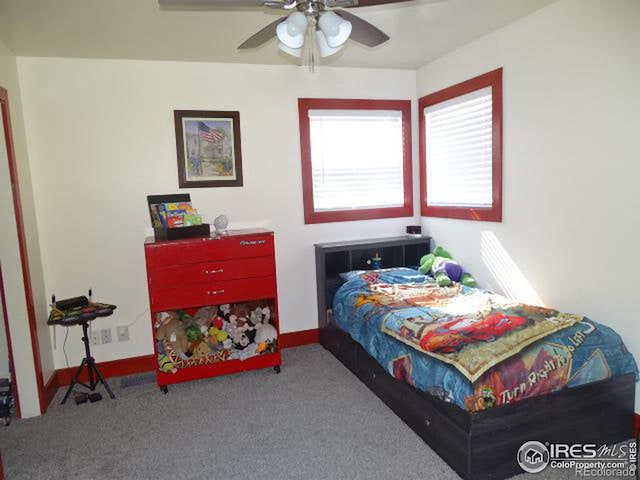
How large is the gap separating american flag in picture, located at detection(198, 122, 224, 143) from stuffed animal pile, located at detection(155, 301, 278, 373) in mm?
1388

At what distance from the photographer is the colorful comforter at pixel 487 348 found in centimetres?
211

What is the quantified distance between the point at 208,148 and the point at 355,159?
136cm

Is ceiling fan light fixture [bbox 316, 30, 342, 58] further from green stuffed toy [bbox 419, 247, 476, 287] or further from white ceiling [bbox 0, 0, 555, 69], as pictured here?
green stuffed toy [bbox 419, 247, 476, 287]

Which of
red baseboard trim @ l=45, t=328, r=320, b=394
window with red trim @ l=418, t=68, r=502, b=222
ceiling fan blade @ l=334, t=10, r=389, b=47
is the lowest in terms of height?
red baseboard trim @ l=45, t=328, r=320, b=394

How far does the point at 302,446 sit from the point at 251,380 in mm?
1015

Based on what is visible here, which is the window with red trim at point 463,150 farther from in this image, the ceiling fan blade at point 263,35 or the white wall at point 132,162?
the ceiling fan blade at point 263,35

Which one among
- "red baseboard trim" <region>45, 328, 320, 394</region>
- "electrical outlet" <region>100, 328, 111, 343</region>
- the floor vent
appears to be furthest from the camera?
"electrical outlet" <region>100, 328, 111, 343</region>

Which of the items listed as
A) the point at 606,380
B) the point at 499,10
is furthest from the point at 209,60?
the point at 606,380

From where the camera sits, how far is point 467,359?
84.7 inches

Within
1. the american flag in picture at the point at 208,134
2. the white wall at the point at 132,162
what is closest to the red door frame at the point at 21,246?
the white wall at the point at 132,162

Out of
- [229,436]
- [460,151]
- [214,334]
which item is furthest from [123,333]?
[460,151]

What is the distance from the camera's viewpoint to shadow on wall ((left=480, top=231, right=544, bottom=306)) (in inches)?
123

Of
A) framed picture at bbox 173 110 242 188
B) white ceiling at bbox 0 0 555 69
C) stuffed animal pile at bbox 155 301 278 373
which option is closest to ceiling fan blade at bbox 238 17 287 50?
white ceiling at bbox 0 0 555 69

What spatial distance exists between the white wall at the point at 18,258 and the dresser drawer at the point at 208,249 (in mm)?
823
